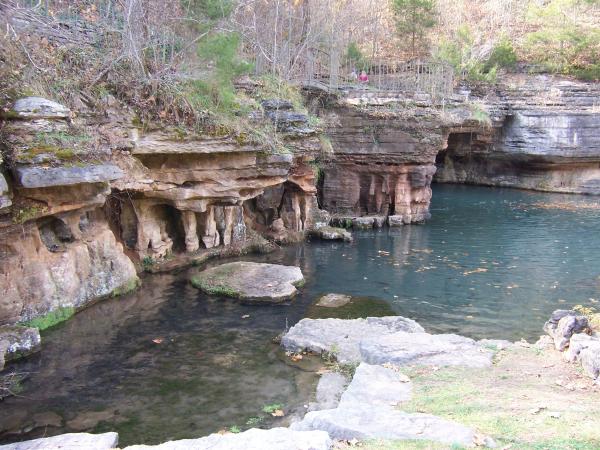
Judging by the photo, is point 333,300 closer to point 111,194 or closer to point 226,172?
point 226,172

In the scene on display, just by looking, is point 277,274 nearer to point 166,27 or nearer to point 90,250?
point 90,250

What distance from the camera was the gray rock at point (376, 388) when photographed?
279 inches

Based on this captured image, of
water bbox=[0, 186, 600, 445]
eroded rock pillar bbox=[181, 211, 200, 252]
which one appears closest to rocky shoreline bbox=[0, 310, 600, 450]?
water bbox=[0, 186, 600, 445]

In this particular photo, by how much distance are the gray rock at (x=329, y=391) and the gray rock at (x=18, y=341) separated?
5.99 metres

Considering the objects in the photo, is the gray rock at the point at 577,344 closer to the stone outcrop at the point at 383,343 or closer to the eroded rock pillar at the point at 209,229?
the stone outcrop at the point at 383,343

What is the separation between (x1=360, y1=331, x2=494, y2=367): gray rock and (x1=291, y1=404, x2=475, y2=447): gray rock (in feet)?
7.79

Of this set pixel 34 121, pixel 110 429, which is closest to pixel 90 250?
pixel 34 121

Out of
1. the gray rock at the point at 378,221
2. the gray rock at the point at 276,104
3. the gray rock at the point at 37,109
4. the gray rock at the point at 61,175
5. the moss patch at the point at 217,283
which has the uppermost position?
the gray rock at the point at 276,104

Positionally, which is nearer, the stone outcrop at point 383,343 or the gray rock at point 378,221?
the stone outcrop at point 383,343

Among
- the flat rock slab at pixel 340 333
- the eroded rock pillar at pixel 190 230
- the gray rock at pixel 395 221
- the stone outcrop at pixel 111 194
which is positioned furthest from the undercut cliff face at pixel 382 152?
the flat rock slab at pixel 340 333

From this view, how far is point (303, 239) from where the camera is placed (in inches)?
916

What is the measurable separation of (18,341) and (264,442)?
7466 mm

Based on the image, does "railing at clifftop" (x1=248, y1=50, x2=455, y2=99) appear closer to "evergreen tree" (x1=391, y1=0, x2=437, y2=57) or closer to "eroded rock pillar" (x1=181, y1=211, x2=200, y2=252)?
"evergreen tree" (x1=391, y1=0, x2=437, y2=57)

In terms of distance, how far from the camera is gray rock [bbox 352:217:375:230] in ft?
85.3
